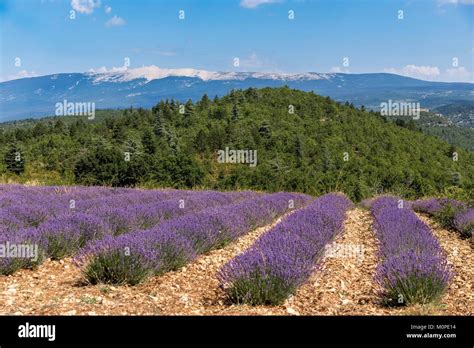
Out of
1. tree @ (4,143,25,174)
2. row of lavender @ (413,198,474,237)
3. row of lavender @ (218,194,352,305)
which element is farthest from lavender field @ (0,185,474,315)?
tree @ (4,143,25,174)

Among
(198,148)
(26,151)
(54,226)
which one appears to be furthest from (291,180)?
(54,226)

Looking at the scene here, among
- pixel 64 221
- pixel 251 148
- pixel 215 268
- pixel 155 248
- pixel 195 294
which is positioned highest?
pixel 64 221

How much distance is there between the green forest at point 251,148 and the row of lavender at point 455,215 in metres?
17.5

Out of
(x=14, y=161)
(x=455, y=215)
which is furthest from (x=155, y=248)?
(x=14, y=161)

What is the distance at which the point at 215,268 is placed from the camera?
6.17 metres

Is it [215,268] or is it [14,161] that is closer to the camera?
[215,268]

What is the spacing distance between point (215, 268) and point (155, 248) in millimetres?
1055

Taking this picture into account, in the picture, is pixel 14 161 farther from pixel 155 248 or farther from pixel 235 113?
pixel 155 248

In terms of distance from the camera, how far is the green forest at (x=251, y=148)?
34.7m

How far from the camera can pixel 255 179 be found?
123 feet

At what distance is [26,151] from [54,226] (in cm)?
4527

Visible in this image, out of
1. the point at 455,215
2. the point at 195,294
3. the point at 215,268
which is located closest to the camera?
the point at 195,294

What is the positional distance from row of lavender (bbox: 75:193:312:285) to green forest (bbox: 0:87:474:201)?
2246 cm
